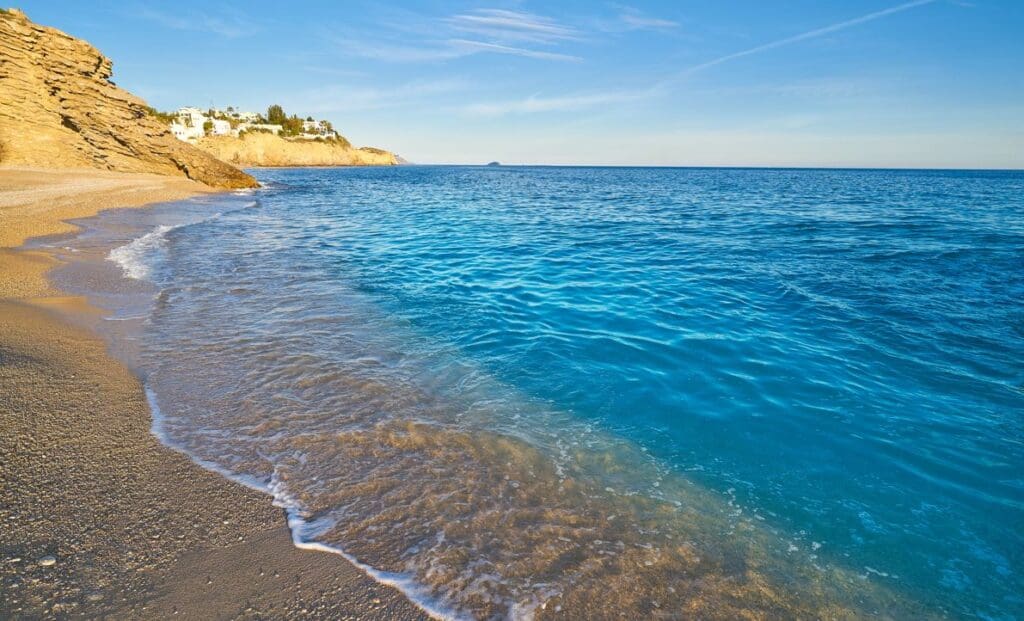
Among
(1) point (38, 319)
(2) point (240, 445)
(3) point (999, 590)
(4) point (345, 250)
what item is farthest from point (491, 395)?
(4) point (345, 250)

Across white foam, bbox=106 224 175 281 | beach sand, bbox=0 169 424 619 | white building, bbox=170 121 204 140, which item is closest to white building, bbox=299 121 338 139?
white building, bbox=170 121 204 140

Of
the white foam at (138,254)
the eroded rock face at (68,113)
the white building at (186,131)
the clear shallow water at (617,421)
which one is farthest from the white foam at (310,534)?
the white building at (186,131)

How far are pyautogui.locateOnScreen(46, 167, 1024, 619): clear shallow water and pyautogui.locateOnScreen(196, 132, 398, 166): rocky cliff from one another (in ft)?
305

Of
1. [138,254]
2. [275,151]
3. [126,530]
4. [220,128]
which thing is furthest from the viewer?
[275,151]

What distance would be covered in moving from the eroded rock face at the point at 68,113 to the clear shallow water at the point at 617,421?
20.2m

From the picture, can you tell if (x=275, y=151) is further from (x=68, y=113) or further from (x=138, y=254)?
(x=138, y=254)

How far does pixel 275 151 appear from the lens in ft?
360

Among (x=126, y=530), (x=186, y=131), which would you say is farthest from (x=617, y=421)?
(x=186, y=131)

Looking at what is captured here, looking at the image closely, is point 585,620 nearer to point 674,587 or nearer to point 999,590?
point 674,587

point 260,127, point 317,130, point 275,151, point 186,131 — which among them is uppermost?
point 317,130

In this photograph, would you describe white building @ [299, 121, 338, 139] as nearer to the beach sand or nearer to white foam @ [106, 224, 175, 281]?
white foam @ [106, 224, 175, 281]

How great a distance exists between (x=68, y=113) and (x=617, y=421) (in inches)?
1365

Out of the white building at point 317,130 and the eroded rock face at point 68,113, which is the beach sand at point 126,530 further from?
the white building at point 317,130

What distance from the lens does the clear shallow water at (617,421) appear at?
2.96 meters
